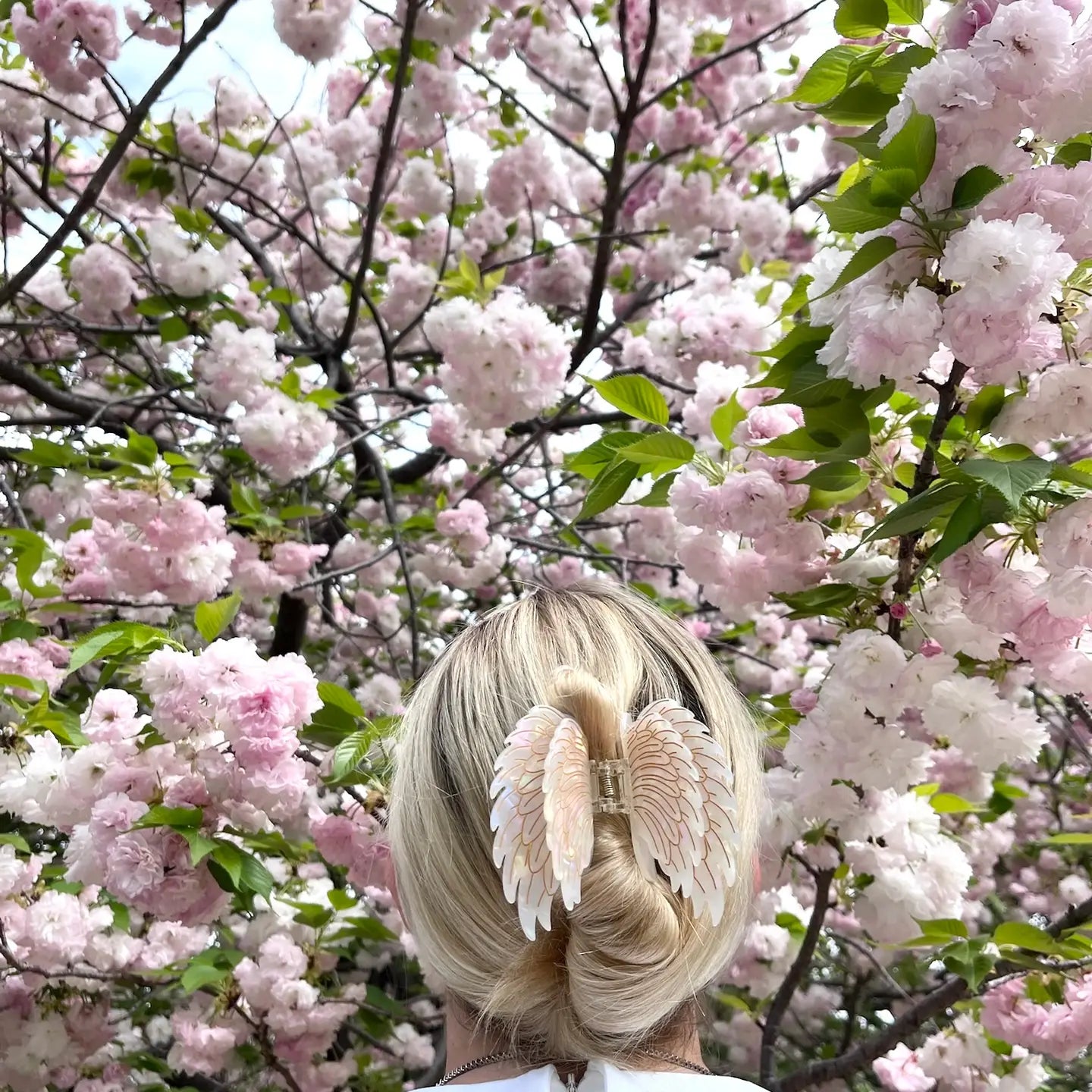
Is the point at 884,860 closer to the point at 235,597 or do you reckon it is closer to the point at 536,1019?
the point at 536,1019

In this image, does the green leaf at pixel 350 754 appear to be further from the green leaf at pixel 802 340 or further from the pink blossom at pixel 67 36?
the pink blossom at pixel 67 36

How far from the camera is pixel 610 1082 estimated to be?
71 cm

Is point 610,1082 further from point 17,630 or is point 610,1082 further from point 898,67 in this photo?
point 17,630

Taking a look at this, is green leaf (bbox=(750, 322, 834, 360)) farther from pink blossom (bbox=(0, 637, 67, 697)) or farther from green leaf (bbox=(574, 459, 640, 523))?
pink blossom (bbox=(0, 637, 67, 697))

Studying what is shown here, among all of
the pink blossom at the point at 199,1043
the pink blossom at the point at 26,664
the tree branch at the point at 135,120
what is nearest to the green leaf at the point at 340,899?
the pink blossom at the point at 199,1043

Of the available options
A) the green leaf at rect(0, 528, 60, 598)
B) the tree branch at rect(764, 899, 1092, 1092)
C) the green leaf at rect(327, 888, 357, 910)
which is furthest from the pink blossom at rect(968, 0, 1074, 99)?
the green leaf at rect(327, 888, 357, 910)

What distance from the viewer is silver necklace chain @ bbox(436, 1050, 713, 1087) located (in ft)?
2.49

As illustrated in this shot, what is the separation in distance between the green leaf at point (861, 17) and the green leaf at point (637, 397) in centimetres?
49

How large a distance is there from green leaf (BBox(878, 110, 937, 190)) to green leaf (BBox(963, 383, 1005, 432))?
0.91 ft

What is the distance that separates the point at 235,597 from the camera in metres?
1.45

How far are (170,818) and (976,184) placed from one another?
3.88ft

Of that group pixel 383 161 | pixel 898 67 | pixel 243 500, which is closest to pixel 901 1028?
pixel 898 67

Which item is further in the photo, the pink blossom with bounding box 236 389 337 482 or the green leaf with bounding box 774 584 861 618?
the pink blossom with bounding box 236 389 337 482

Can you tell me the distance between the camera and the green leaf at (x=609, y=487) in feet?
4.03
